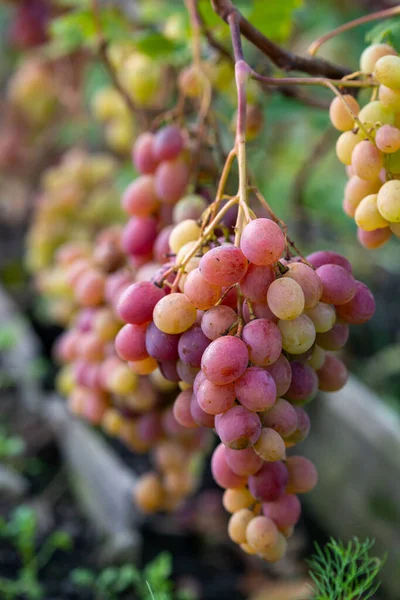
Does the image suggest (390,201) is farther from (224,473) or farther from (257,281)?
(224,473)

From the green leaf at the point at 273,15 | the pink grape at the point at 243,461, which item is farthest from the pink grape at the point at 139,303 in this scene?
the green leaf at the point at 273,15

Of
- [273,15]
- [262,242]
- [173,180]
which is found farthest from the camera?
[273,15]

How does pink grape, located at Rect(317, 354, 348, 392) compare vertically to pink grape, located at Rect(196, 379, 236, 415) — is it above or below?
below

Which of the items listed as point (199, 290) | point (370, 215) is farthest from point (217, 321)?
point (370, 215)

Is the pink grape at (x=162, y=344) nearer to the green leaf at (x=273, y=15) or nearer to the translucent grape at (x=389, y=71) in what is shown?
the translucent grape at (x=389, y=71)

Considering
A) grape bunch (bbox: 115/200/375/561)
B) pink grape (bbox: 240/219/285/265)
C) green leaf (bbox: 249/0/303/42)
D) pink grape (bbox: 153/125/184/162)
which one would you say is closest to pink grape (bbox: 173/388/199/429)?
grape bunch (bbox: 115/200/375/561)

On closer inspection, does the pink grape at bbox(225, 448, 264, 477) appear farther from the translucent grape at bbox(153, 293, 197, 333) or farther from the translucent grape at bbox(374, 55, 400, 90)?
the translucent grape at bbox(374, 55, 400, 90)

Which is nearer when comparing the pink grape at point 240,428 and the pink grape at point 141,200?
the pink grape at point 240,428
